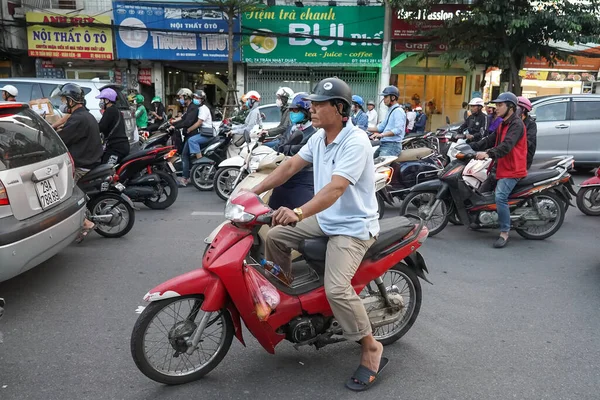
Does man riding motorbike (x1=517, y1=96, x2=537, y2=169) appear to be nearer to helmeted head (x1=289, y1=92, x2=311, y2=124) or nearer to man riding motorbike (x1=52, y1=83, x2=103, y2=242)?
helmeted head (x1=289, y1=92, x2=311, y2=124)

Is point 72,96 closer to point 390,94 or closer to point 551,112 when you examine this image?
point 390,94

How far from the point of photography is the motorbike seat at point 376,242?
2.92 metres

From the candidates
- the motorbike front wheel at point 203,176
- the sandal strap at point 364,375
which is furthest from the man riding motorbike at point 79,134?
the sandal strap at point 364,375

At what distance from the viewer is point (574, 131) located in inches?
→ 383

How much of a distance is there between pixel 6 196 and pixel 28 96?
6.93m

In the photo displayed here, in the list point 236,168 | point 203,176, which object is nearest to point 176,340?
point 236,168

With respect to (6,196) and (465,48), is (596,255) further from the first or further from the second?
(465,48)

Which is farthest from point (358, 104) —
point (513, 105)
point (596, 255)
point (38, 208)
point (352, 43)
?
point (352, 43)

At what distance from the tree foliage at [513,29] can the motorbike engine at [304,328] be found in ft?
39.5

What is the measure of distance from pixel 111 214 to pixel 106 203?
154mm

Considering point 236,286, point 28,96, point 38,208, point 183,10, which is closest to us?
point 236,286

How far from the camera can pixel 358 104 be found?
8.75 m

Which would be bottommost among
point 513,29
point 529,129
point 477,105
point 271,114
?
point 271,114

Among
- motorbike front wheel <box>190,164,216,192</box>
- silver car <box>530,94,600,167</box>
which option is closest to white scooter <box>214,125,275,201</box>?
motorbike front wheel <box>190,164,216,192</box>
